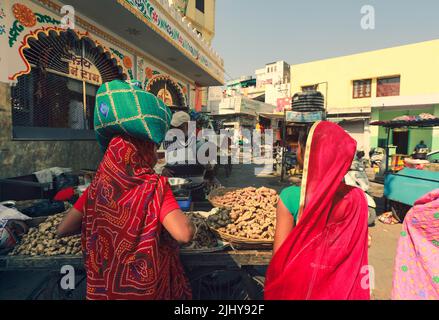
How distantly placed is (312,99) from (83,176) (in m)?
8.45

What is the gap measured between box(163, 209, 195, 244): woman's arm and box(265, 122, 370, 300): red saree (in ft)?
2.03

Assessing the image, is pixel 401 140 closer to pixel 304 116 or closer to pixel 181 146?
pixel 304 116

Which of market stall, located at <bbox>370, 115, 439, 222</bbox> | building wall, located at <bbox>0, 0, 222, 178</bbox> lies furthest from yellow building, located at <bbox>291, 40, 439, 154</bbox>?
building wall, located at <bbox>0, 0, 222, 178</bbox>

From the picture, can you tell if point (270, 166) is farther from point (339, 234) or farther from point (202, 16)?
point (339, 234)

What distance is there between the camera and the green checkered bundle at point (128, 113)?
1.32 metres

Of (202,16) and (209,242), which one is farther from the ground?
(202,16)

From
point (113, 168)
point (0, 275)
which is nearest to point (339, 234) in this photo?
point (113, 168)

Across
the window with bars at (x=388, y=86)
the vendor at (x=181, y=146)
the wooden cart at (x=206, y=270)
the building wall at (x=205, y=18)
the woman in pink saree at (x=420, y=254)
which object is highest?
the building wall at (x=205, y=18)

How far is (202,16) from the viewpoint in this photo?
48.1 feet

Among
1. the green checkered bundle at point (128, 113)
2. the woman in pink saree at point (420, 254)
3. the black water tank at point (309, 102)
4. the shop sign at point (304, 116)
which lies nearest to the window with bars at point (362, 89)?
the black water tank at point (309, 102)

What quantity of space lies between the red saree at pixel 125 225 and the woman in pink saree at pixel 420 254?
170 cm

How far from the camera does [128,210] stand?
132 cm

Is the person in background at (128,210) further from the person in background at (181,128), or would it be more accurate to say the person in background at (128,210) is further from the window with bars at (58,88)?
the person in background at (181,128)
